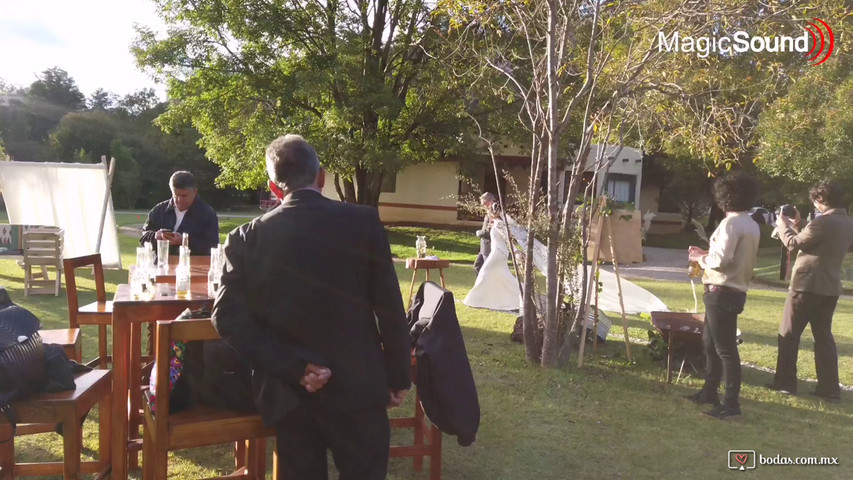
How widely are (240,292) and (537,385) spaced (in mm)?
3719

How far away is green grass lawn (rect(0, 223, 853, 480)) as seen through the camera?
3887mm

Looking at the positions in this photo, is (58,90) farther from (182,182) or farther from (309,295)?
(309,295)

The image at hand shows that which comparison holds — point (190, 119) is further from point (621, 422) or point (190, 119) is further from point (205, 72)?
point (621, 422)

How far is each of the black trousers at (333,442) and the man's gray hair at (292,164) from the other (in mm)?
809

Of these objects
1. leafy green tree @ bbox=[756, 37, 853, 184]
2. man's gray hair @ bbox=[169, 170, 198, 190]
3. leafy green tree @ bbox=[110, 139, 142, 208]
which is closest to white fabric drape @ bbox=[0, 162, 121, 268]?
man's gray hair @ bbox=[169, 170, 198, 190]

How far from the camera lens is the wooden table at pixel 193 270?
165 inches

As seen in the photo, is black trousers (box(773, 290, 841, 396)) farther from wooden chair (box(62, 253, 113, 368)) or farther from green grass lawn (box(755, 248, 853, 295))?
green grass lawn (box(755, 248, 853, 295))

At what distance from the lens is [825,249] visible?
5168 mm

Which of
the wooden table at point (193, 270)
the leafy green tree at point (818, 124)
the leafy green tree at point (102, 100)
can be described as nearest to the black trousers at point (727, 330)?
the wooden table at point (193, 270)

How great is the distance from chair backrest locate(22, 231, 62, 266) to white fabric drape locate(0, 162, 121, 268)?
1.29m

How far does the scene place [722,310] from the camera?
463 centimetres

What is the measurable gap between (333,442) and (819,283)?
14.9 ft

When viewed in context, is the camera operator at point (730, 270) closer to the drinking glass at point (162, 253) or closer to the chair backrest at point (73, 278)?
the drinking glass at point (162, 253)

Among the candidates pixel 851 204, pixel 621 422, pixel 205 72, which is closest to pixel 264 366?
pixel 621 422
